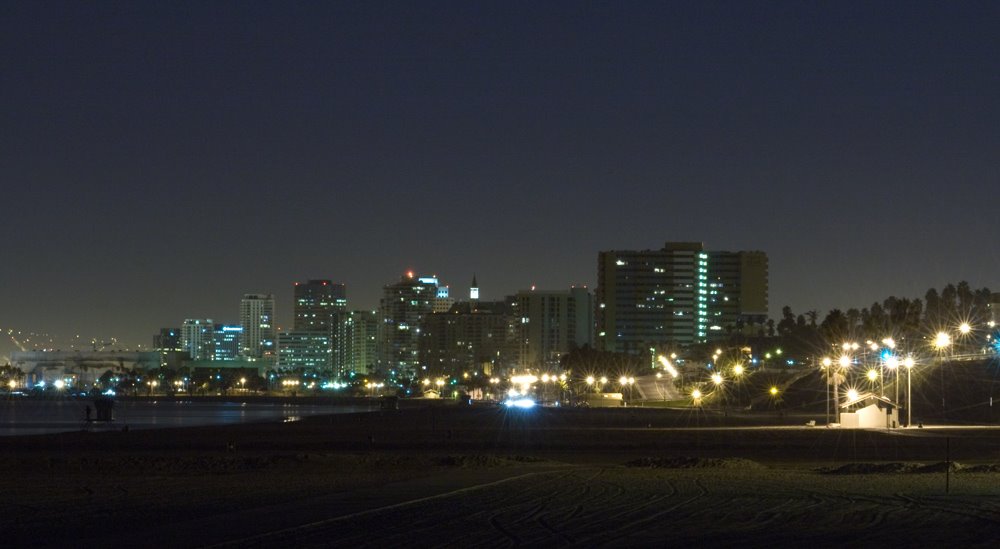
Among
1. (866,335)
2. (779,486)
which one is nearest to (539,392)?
(866,335)

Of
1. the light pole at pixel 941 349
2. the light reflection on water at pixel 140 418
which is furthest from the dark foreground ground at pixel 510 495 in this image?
the light reflection on water at pixel 140 418

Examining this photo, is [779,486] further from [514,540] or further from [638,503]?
[514,540]

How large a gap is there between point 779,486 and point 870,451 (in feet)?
49.6

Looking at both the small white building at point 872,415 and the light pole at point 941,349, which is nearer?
the small white building at point 872,415

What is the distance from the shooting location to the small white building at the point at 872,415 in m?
56.3

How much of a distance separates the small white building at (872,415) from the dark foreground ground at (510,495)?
9.69 meters

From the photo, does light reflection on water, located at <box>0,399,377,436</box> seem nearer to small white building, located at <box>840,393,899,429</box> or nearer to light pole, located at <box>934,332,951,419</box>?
small white building, located at <box>840,393,899,429</box>

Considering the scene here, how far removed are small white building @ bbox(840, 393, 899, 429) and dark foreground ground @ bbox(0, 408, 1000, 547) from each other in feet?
31.8

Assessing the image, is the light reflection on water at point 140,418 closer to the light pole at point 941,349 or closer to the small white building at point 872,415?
the small white building at point 872,415

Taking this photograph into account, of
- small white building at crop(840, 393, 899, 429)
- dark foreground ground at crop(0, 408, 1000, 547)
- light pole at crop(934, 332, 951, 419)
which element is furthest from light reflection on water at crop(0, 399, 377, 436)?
light pole at crop(934, 332, 951, 419)

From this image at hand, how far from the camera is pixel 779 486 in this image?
1057 inches

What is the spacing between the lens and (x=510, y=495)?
2500cm

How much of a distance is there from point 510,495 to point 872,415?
36.5m

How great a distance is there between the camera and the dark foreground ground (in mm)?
19047
